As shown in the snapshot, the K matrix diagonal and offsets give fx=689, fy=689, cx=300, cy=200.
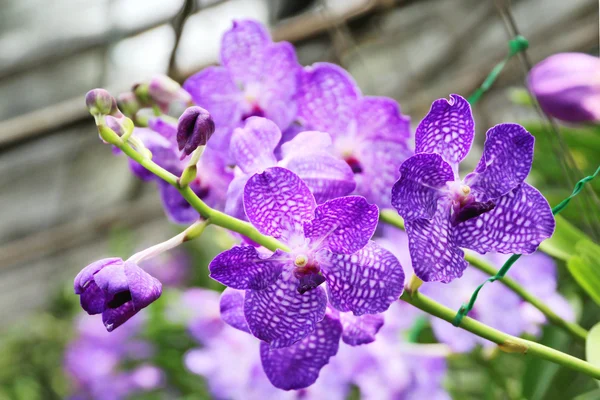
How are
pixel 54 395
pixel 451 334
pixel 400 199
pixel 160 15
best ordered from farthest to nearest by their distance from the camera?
pixel 160 15
pixel 54 395
pixel 451 334
pixel 400 199

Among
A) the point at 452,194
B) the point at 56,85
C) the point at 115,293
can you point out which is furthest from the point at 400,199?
the point at 56,85

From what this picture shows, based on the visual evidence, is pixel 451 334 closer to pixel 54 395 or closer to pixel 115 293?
pixel 115 293

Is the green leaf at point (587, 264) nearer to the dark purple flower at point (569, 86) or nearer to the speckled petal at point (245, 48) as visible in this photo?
the dark purple flower at point (569, 86)

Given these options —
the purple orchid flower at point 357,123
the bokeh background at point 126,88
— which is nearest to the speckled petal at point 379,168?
the purple orchid flower at point 357,123

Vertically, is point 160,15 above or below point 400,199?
below

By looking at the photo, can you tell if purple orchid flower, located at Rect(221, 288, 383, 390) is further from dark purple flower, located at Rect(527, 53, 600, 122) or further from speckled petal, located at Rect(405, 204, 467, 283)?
dark purple flower, located at Rect(527, 53, 600, 122)

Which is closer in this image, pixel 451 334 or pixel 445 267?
pixel 445 267
